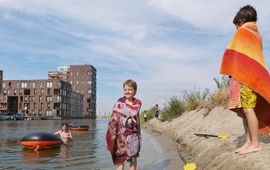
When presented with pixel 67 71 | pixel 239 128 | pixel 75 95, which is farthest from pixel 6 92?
pixel 239 128

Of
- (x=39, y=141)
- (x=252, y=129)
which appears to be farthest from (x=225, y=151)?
(x=39, y=141)

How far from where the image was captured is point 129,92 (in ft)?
20.3

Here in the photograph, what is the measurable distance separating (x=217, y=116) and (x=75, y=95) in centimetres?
14620

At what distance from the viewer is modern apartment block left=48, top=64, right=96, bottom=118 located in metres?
172

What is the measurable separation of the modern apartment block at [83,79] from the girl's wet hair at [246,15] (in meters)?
166

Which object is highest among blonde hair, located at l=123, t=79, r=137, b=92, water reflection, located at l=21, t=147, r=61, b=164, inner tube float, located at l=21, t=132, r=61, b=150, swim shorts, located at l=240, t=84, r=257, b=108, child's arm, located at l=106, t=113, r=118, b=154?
blonde hair, located at l=123, t=79, r=137, b=92

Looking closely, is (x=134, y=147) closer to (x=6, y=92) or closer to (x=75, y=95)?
(x=6, y=92)

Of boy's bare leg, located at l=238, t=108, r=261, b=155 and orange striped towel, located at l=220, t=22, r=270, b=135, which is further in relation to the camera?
orange striped towel, located at l=220, t=22, r=270, b=135

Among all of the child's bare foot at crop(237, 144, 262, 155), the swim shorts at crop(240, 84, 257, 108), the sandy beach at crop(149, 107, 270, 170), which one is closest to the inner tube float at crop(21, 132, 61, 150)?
the sandy beach at crop(149, 107, 270, 170)

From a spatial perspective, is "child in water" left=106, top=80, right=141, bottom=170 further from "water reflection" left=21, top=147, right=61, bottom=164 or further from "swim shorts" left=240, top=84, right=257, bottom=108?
"water reflection" left=21, top=147, right=61, bottom=164

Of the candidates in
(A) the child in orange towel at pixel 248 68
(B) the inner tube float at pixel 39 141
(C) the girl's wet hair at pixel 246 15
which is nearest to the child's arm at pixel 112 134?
(A) the child in orange towel at pixel 248 68

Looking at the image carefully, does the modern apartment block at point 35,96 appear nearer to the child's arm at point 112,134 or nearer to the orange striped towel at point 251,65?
the child's arm at point 112,134

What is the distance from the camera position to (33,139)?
1454 centimetres

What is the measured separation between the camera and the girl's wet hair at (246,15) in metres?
6.14
